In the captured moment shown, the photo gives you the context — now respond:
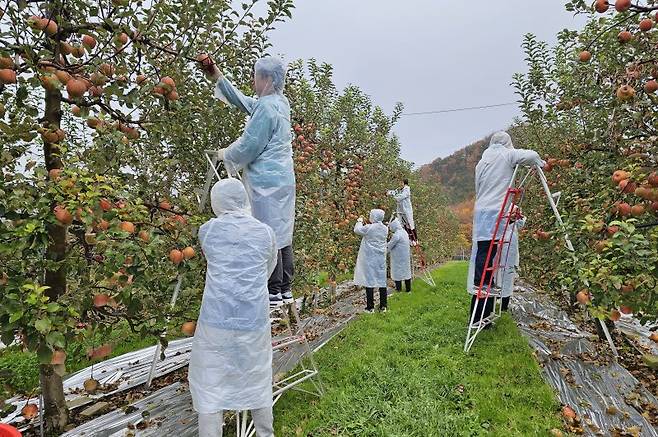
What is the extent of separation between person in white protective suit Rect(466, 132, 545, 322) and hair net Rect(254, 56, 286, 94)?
8.48 feet

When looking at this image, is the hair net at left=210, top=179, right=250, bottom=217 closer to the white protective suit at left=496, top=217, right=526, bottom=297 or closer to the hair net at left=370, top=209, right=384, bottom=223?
the white protective suit at left=496, top=217, right=526, bottom=297

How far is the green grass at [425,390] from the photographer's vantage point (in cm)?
311

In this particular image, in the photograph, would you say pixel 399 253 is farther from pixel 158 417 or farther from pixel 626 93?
pixel 626 93

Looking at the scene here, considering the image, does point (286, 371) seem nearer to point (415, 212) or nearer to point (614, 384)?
point (614, 384)

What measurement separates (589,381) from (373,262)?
13.6 feet

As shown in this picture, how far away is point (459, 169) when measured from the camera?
45.5m

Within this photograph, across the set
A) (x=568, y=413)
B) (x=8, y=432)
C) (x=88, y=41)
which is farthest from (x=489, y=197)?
(x=8, y=432)

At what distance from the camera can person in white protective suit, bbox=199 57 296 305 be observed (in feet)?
10.3

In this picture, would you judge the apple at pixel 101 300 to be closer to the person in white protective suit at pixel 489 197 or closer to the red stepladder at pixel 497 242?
the red stepladder at pixel 497 242

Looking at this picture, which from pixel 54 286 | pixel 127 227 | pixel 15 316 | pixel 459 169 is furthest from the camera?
pixel 459 169

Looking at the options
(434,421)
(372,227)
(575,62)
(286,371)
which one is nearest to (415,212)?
(372,227)

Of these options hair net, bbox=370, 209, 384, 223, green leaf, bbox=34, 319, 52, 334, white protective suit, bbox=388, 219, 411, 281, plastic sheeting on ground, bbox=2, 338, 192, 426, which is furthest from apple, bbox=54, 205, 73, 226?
white protective suit, bbox=388, 219, 411, 281

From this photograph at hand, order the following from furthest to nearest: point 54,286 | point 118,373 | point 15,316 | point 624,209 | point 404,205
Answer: point 404,205
point 118,373
point 54,286
point 624,209
point 15,316

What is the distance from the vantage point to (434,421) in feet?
10.2
